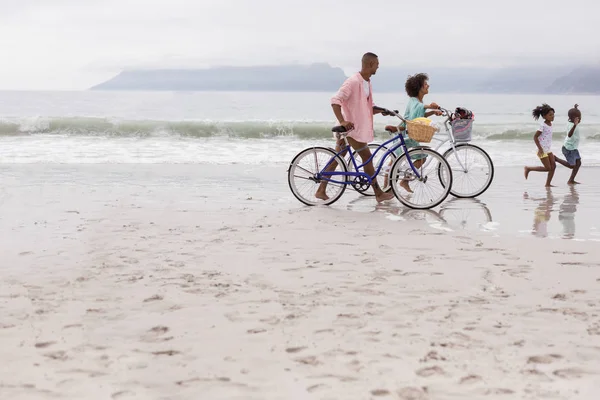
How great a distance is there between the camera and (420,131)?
9102 mm

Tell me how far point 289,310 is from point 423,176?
16.4ft

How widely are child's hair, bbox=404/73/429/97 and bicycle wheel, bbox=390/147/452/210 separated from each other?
3.26ft

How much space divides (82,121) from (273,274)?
87.5 ft

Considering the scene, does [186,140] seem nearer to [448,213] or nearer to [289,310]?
[448,213]

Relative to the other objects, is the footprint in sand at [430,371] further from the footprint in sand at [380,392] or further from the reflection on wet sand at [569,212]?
the reflection on wet sand at [569,212]

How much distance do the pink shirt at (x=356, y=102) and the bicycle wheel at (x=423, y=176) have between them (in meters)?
0.57

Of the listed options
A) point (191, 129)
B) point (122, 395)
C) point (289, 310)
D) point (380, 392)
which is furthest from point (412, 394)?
point (191, 129)

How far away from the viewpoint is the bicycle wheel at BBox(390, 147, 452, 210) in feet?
A: 30.3

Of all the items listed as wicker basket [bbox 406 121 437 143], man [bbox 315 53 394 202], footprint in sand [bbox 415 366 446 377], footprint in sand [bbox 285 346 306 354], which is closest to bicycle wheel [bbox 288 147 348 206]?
man [bbox 315 53 394 202]

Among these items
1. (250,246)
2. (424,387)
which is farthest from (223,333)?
(250,246)

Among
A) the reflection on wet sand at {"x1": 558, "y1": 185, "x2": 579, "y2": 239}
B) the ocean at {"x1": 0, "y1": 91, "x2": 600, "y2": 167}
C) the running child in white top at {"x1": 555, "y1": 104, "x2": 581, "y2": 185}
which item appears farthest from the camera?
the ocean at {"x1": 0, "y1": 91, "x2": 600, "y2": 167}

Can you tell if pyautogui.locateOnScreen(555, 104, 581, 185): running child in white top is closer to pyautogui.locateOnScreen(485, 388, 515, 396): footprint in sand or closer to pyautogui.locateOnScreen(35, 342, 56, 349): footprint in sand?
pyautogui.locateOnScreen(485, 388, 515, 396): footprint in sand

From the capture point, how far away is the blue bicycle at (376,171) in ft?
30.3

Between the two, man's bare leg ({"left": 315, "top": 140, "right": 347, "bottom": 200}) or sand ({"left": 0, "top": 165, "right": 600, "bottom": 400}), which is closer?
sand ({"left": 0, "top": 165, "right": 600, "bottom": 400})
